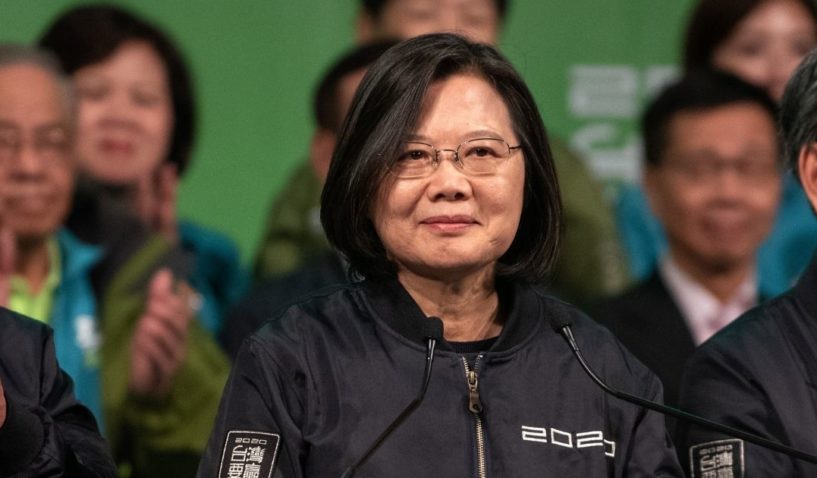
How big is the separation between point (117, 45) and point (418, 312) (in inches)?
74.2

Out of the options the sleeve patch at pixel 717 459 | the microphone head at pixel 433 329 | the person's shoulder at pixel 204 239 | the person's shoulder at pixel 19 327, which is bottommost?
the sleeve patch at pixel 717 459

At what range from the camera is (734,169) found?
12.6ft

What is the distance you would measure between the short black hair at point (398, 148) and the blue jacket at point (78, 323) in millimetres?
1345

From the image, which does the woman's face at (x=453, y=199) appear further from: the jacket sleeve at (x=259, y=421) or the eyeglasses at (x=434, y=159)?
the jacket sleeve at (x=259, y=421)

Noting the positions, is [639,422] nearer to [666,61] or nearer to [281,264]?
[281,264]

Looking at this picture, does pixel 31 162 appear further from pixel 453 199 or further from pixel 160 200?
pixel 453 199

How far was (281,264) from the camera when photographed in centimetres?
401

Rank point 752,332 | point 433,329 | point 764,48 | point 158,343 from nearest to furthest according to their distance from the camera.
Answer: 1. point 433,329
2. point 752,332
3. point 158,343
4. point 764,48

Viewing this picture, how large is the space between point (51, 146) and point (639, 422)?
1.77 meters

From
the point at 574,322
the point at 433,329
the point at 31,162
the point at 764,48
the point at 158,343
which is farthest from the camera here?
the point at 764,48

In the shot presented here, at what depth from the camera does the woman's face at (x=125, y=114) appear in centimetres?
380

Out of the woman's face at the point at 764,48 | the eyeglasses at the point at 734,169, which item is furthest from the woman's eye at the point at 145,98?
the woman's face at the point at 764,48

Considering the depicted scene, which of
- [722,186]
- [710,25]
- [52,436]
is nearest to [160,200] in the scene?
[722,186]

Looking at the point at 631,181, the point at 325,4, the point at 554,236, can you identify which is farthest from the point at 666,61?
the point at 554,236
